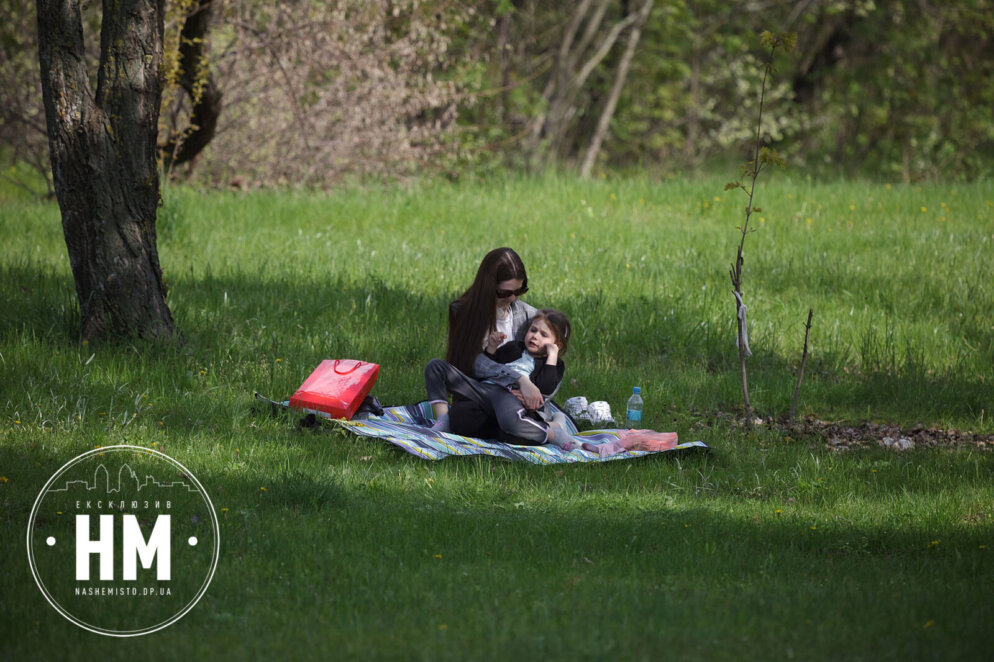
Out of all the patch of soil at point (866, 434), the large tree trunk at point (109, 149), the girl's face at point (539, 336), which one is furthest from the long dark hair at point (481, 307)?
the large tree trunk at point (109, 149)

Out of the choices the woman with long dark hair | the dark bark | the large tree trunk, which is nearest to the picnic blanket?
the woman with long dark hair

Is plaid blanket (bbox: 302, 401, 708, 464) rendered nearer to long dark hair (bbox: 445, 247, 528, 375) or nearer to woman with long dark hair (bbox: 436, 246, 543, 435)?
woman with long dark hair (bbox: 436, 246, 543, 435)

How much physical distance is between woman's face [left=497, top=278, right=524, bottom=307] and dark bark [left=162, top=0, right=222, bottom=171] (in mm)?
6769

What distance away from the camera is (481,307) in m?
6.58

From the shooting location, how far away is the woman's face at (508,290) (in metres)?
6.59

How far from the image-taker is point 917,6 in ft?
75.4

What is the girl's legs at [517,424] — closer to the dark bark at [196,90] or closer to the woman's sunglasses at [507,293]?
the woman's sunglasses at [507,293]

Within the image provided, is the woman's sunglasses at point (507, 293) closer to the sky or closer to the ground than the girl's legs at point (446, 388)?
closer to the sky

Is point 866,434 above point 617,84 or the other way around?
the other way around

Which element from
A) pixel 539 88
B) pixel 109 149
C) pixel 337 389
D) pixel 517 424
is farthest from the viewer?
pixel 539 88

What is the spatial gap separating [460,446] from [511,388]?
605 mm

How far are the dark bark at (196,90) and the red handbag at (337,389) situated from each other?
6509 millimetres

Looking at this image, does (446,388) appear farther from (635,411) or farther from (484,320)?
(635,411)

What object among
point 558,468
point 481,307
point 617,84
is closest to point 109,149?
point 481,307
